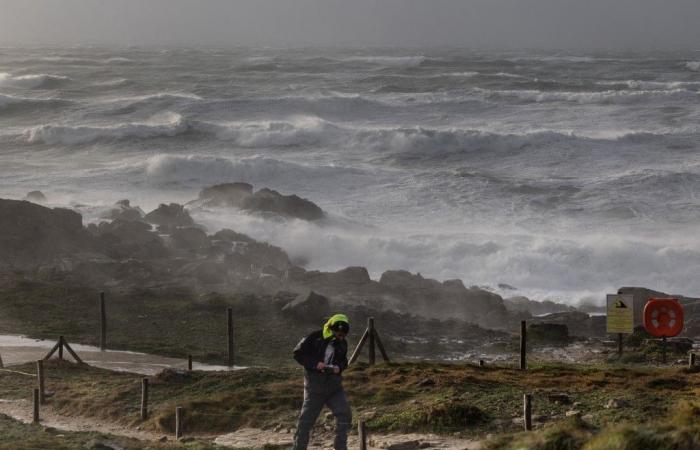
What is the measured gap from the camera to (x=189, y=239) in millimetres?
30516

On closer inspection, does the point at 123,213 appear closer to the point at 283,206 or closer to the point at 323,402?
the point at 283,206

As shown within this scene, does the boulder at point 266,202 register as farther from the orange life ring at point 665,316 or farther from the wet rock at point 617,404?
the wet rock at point 617,404

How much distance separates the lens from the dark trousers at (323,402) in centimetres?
1086

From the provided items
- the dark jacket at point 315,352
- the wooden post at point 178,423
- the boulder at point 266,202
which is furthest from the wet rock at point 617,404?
the boulder at point 266,202

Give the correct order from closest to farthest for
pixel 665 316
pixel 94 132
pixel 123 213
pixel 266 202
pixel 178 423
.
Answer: pixel 178 423
pixel 665 316
pixel 123 213
pixel 266 202
pixel 94 132

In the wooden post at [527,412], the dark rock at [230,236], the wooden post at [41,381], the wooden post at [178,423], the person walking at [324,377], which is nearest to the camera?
the person walking at [324,377]

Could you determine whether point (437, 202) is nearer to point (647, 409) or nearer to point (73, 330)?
point (73, 330)

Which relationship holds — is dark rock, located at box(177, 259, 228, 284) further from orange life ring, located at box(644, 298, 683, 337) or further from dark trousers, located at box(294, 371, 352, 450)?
dark trousers, located at box(294, 371, 352, 450)

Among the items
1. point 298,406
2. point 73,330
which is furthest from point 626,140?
point 298,406

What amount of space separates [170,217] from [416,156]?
63.4ft

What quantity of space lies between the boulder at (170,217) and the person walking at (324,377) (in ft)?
75.5

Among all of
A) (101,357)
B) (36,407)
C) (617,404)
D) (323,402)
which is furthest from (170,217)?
(323,402)

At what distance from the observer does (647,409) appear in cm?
1261

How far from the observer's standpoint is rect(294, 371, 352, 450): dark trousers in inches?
428
